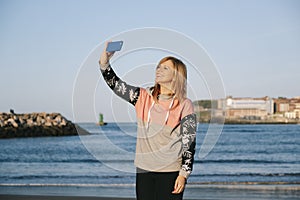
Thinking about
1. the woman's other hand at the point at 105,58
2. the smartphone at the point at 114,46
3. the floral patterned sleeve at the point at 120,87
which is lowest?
the floral patterned sleeve at the point at 120,87

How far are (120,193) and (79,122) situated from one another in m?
4.27

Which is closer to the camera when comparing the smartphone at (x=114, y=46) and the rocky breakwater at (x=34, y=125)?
the smartphone at (x=114, y=46)

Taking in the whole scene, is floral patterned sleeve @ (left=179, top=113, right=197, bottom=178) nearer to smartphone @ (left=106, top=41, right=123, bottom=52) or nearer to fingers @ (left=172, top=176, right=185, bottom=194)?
fingers @ (left=172, top=176, right=185, bottom=194)

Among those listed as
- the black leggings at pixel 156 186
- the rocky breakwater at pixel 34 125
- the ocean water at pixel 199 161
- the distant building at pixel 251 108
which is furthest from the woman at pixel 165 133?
the rocky breakwater at pixel 34 125

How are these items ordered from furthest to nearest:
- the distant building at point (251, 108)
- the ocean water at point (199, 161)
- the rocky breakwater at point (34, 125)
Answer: the rocky breakwater at point (34, 125) → the distant building at point (251, 108) → the ocean water at point (199, 161)

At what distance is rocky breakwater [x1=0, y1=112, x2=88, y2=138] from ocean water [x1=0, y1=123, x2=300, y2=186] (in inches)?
29.6

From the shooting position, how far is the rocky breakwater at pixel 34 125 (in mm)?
23341

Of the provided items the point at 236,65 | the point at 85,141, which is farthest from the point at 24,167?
the point at 85,141

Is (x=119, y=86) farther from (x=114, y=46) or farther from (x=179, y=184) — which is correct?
(x=179, y=184)

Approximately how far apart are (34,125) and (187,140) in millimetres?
22189

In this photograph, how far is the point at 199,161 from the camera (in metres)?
14.2

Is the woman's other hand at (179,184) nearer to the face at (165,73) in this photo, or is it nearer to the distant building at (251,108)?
the face at (165,73)

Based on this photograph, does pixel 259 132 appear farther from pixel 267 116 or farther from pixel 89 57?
pixel 89 57

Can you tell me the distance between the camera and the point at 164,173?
→ 2.23 meters
